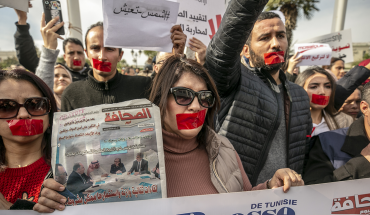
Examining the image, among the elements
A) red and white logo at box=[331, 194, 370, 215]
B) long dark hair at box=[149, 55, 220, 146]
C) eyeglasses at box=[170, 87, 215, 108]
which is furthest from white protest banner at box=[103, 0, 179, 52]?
red and white logo at box=[331, 194, 370, 215]

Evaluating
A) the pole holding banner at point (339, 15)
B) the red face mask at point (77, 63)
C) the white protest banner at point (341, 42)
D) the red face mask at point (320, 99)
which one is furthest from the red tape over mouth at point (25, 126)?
the pole holding banner at point (339, 15)

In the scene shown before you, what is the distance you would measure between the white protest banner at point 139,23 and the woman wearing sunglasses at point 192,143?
667mm

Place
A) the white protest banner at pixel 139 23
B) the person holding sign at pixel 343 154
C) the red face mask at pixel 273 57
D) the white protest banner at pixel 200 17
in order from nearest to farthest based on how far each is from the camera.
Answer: the person holding sign at pixel 343 154 < the white protest banner at pixel 139 23 < the red face mask at pixel 273 57 < the white protest banner at pixel 200 17

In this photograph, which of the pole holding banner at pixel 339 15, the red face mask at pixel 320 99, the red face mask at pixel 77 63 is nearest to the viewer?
the red face mask at pixel 320 99

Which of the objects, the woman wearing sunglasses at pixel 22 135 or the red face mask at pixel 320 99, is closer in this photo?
the woman wearing sunglasses at pixel 22 135

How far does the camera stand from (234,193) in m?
1.29

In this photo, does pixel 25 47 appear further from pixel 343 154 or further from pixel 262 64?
pixel 343 154

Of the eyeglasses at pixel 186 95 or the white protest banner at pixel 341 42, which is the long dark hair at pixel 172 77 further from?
the white protest banner at pixel 341 42

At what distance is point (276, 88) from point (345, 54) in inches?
186

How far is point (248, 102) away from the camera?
192 centimetres

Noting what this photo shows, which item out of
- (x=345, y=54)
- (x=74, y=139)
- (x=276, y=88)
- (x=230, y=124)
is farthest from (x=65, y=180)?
(x=345, y=54)

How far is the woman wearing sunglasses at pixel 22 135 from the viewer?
129cm

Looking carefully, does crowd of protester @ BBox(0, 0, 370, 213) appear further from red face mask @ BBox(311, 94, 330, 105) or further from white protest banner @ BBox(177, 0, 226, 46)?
red face mask @ BBox(311, 94, 330, 105)

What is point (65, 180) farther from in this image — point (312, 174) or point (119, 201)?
point (312, 174)
